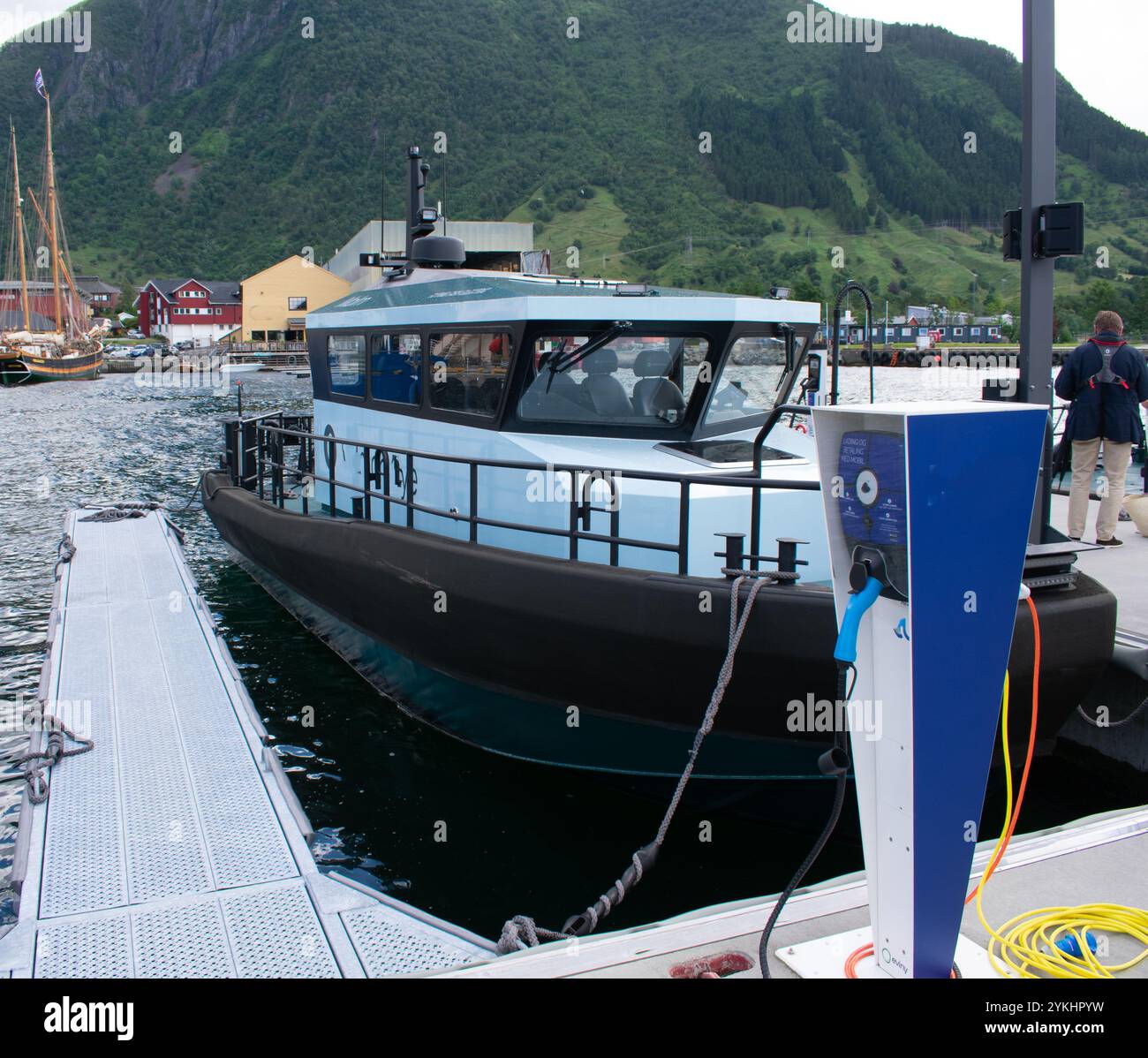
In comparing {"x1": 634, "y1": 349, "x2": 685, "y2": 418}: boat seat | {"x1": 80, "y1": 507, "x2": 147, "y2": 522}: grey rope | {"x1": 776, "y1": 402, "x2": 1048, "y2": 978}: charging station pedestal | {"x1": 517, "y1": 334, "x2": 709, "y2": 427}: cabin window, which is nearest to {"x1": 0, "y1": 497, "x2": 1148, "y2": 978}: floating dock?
{"x1": 776, "y1": 402, "x2": 1048, "y2": 978}: charging station pedestal

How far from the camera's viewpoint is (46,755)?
210 inches

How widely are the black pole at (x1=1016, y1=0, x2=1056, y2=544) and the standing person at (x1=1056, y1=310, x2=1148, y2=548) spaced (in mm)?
2347

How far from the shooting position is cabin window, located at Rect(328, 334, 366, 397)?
8156 millimetres

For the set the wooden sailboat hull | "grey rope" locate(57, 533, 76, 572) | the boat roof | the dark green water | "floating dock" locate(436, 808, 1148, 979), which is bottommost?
the dark green water

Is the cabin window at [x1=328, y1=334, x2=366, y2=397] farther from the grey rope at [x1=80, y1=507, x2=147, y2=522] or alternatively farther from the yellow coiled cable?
the yellow coiled cable

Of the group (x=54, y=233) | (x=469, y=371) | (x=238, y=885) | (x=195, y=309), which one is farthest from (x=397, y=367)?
(x=195, y=309)

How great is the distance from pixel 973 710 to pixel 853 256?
10545cm

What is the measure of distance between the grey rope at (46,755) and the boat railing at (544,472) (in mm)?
2340

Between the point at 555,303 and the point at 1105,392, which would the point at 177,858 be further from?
the point at 1105,392

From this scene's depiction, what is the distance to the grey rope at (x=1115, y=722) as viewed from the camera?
5.39 metres

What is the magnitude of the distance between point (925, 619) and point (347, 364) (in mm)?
6925

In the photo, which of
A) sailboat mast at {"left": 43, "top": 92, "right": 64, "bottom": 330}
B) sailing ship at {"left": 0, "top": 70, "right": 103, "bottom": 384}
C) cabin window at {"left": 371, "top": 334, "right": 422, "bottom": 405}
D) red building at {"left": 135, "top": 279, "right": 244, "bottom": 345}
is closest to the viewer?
cabin window at {"left": 371, "top": 334, "right": 422, "bottom": 405}

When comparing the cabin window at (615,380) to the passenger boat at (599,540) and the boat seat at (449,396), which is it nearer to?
the passenger boat at (599,540)
